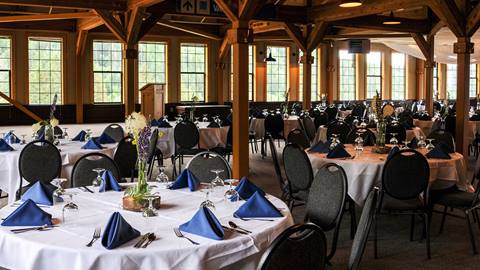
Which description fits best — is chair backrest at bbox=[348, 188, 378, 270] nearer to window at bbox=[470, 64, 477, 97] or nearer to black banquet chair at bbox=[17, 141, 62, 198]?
black banquet chair at bbox=[17, 141, 62, 198]

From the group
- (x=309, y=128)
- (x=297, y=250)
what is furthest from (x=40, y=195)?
(x=309, y=128)

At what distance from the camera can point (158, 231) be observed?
9.46 ft

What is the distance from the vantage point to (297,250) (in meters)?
2.43

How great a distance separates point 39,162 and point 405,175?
359 cm

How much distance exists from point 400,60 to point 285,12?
484 inches

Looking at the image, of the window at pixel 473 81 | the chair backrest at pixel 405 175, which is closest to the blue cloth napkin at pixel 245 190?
the chair backrest at pixel 405 175

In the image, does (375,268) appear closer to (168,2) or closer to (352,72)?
(168,2)

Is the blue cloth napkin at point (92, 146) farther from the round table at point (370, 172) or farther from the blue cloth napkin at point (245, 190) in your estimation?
the blue cloth napkin at point (245, 190)

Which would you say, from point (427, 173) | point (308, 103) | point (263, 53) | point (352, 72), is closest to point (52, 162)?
point (427, 173)

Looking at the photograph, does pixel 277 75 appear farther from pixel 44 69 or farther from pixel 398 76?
pixel 44 69

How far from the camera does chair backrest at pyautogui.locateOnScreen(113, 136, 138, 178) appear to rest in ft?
20.4

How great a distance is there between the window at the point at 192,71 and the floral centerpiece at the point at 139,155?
1595cm

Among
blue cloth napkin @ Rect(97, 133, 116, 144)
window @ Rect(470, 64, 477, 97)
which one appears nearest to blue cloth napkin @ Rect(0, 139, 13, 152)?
blue cloth napkin @ Rect(97, 133, 116, 144)

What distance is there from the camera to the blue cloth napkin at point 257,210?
3193 millimetres
